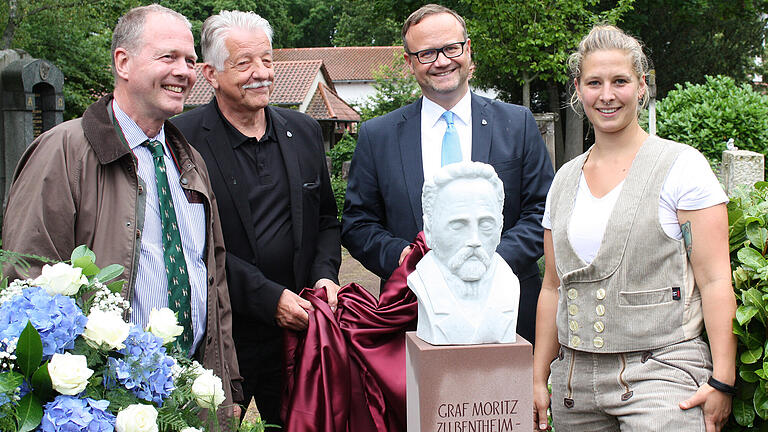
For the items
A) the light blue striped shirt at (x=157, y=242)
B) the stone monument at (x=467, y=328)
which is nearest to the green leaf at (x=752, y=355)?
the stone monument at (x=467, y=328)

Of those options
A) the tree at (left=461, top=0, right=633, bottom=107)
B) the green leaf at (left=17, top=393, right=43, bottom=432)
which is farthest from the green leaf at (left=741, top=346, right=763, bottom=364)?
the tree at (left=461, top=0, right=633, bottom=107)

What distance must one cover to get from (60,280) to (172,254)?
81cm

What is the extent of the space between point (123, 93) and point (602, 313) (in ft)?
6.67

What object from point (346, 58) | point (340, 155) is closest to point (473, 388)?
point (340, 155)

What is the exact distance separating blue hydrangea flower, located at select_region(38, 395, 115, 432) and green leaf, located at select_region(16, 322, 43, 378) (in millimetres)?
104

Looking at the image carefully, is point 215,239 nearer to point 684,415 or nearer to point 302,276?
point 302,276

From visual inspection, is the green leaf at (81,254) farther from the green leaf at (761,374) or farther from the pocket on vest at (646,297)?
the green leaf at (761,374)

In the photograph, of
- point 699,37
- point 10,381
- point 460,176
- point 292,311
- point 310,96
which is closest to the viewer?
point 10,381

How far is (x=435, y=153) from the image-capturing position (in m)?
3.45

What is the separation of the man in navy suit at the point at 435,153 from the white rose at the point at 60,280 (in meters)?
1.55

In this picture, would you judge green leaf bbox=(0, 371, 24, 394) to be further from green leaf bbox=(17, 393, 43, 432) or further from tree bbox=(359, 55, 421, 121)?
tree bbox=(359, 55, 421, 121)

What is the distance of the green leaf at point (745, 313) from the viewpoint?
8.03 feet

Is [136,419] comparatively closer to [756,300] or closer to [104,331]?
[104,331]

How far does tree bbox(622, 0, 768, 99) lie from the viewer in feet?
57.4
